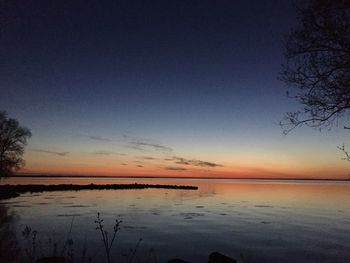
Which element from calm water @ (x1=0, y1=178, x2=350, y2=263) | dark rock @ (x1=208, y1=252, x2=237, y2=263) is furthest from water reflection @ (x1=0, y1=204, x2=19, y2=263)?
dark rock @ (x1=208, y1=252, x2=237, y2=263)

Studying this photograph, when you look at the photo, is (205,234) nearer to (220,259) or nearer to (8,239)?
(220,259)

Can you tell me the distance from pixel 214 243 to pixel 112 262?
25.4 ft

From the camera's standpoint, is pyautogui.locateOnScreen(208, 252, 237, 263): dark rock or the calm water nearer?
pyautogui.locateOnScreen(208, 252, 237, 263): dark rock

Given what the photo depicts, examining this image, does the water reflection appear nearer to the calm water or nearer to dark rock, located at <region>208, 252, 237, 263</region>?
the calm water

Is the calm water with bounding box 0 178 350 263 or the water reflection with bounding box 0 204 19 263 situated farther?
the calm water with bounding box 0 178 350 263

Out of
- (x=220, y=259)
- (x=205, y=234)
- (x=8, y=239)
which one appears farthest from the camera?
(x=205, y=234)

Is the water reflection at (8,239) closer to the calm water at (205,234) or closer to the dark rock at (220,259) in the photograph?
the calm water at (205,234)

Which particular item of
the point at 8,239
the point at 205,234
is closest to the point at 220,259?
the point at 205,234

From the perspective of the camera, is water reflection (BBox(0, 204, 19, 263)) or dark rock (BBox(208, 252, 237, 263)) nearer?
water reflection (BBox(0, 204, 19, 263))

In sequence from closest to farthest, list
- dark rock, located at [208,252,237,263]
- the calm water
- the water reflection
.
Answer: the water reflection < dark rock, located at [208,252,237,263] < the calm water

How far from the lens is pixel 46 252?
18203 mm

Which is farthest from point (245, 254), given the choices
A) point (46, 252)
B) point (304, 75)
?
point (304, 75)

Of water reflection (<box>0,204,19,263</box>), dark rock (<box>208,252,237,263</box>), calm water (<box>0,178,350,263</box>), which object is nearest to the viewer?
water reflection (<box>0,204,19,263</box>)

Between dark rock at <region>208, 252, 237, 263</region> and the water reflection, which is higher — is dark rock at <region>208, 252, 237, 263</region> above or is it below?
below
